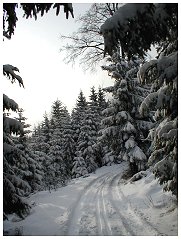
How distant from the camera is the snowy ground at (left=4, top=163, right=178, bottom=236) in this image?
10.7 m

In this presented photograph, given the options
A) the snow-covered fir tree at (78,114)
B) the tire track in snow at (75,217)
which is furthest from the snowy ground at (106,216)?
the snow-covered fir tree at (78,114)

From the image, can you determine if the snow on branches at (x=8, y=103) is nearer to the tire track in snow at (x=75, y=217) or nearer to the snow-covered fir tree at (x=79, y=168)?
the tire track in snow at (x=75, y=217)

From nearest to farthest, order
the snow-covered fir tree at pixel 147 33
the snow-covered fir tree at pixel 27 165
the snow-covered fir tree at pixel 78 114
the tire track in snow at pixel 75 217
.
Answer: the snow-covered fir tree at pixel 147 33 < the tire track in snow at pixel 75 217 < the snow-covered fir tree at pixel 27 165 < the snow-covered fir tree at pixel 78 114

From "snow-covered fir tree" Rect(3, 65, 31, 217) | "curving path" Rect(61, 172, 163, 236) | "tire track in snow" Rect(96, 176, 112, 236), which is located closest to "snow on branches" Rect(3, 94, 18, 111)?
"snow-covered fir tree" Rect(3, 65, 31, 217)

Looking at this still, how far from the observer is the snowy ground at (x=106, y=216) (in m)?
10.7

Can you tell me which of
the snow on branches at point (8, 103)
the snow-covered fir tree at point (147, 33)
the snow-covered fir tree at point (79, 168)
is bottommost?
the snow-covered fir tree at point (79, 168)

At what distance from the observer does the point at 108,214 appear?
13.5 metres

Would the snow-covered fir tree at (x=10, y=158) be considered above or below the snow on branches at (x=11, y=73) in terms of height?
below

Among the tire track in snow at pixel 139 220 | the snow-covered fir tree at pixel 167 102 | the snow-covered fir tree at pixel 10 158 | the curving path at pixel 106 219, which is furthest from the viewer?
the curving path at pixel 106 219

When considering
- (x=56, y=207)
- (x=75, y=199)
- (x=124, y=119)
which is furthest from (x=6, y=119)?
(x=124, y=119)

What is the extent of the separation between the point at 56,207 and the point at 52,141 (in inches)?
1149

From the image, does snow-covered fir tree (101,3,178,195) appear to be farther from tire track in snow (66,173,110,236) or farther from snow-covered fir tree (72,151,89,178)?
snow-covered fir tree (72,151,89,178)

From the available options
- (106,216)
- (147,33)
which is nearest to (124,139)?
(106,216)

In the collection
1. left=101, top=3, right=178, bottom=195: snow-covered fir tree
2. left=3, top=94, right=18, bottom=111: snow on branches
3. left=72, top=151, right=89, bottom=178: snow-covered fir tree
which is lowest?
left=72, top=151, right=89, bottom=178: snow-covered fir tree
